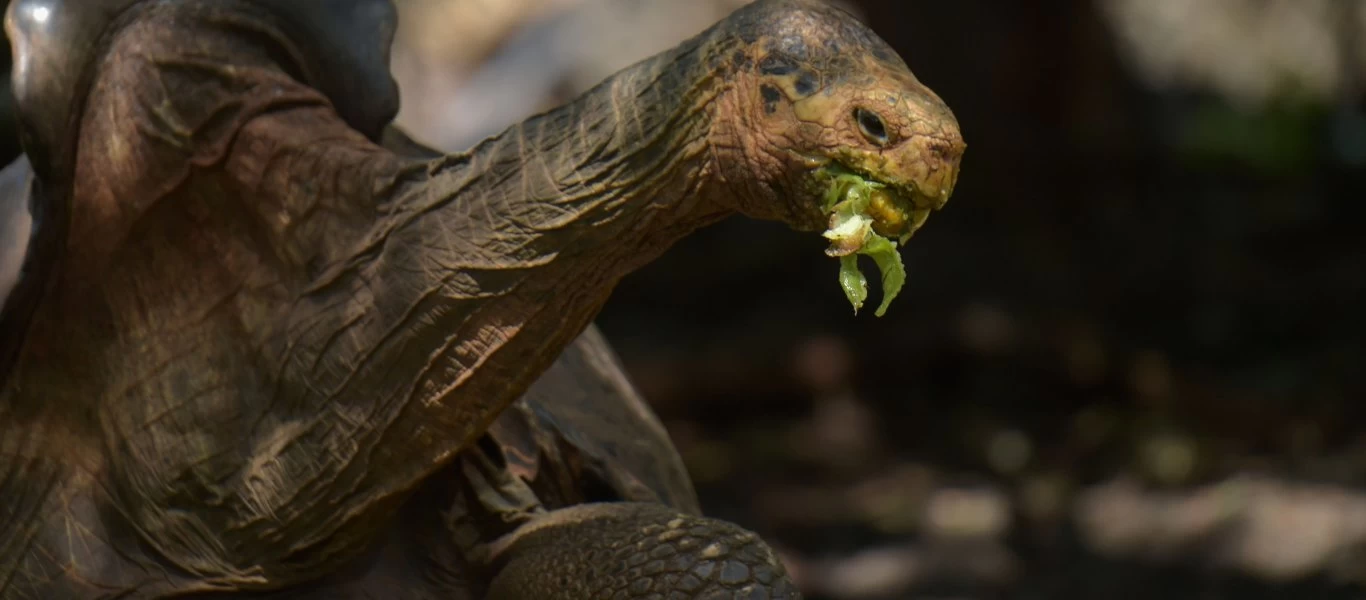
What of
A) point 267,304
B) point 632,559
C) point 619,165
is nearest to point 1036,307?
point 632,559

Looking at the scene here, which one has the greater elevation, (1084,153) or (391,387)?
(1084,153)

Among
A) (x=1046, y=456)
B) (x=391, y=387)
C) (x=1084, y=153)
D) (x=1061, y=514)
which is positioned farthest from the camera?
(x=1084, y=153)

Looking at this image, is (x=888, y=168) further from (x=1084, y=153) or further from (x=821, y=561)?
(x=1084, y=153)

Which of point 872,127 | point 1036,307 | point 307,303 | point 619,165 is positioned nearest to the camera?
point 872,127

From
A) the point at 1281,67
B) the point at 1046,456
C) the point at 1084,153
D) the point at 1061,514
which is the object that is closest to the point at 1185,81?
the point at 1281,67

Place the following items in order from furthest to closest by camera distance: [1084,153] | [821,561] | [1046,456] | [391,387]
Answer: [1084,153], [1046,456], [821,561], [391,387]

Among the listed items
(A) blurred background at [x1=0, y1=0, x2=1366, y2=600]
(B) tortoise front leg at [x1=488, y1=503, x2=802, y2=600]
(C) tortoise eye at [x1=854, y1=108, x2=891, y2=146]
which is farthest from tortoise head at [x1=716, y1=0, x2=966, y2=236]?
(A) blurred background at [x1=0, y1=0, x2=1366, y2=600]

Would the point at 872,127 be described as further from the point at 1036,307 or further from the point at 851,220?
the point at 1036,307
